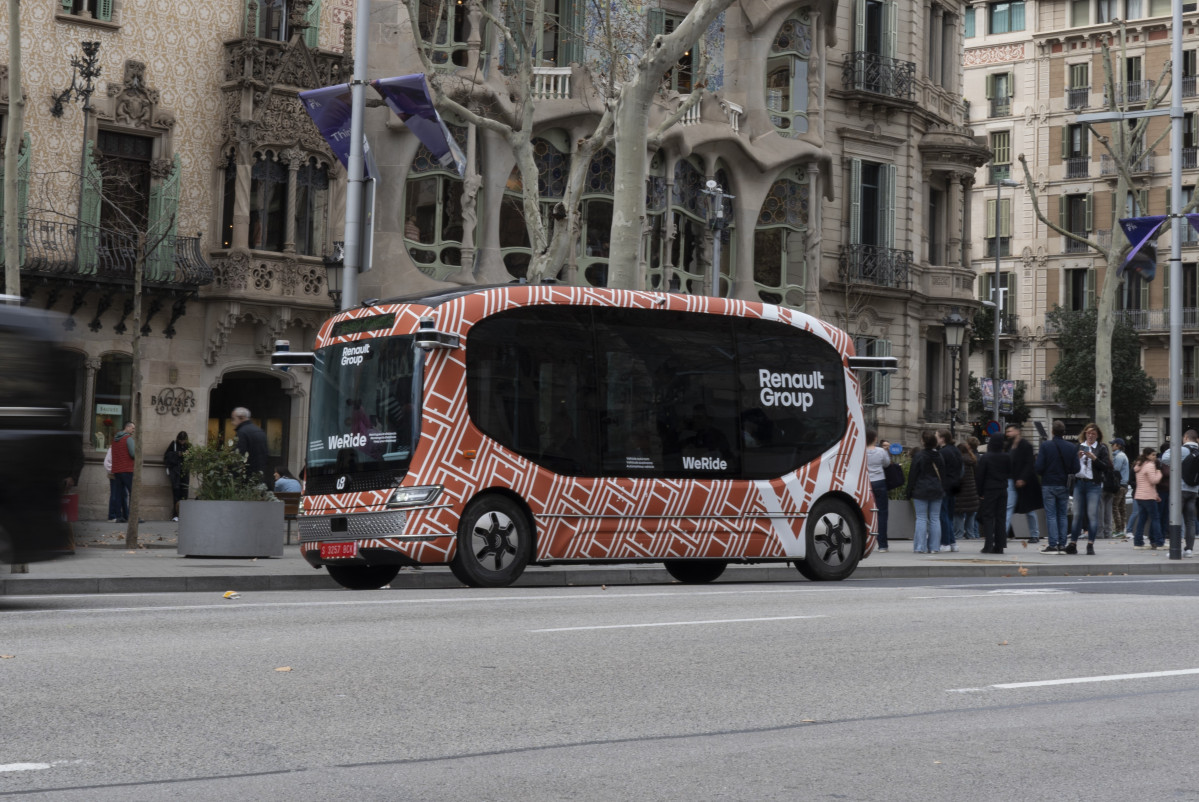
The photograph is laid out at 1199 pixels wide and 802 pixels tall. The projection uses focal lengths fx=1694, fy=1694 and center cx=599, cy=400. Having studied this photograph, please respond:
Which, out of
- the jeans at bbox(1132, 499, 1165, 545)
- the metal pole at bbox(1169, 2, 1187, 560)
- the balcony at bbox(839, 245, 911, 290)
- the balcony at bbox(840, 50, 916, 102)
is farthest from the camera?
the balcony at bbox(840, 50, 916, 102)

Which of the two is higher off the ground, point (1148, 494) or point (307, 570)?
→ point (1148, 494)

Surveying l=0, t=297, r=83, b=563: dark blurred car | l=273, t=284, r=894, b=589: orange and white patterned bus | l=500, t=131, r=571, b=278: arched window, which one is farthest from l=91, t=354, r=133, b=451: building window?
l=0, t=297, r=83, b=563: dark blurred car

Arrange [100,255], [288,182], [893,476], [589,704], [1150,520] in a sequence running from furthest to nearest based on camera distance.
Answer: [288,182], [100,255], [1150,520], [893,476], [589,704]

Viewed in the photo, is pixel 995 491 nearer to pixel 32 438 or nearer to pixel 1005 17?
pixel 32 438

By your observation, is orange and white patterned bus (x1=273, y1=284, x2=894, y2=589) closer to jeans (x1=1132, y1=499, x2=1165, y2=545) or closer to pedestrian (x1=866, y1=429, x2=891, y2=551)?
pedestrian (x1=866, y1=429, x2=891, y2=551)

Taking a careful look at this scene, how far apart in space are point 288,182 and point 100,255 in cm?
416

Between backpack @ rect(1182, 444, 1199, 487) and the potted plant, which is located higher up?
backpack @ rect(1182, 444, 1199, 487)

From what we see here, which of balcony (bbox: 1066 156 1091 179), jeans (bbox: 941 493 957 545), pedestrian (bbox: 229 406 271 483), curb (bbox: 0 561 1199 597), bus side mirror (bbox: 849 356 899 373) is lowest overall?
curb (bbox: 0 561 1199 597)

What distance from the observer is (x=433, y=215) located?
3328 cm

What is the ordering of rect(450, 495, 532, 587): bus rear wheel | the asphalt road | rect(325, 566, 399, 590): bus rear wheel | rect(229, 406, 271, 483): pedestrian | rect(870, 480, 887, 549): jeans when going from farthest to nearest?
rect(870, 480, 887, 549): jeans < rect(229, 406, 271, 483): pedestrian < rect(325, 566, 399, 590): bus rear wheel < rect(450, 495, 532, 587): bus rear wheel < the asphalt road

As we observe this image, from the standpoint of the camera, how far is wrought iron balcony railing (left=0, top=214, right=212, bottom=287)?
29031mm

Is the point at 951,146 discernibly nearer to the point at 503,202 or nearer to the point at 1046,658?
the point at 503,202

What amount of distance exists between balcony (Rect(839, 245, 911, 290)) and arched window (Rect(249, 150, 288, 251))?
16.2 meters

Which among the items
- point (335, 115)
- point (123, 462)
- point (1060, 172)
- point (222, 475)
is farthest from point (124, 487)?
point (1060, 172)
